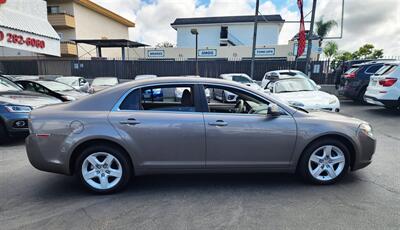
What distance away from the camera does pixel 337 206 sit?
9.77 feet

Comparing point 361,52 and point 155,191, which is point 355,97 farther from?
point 361,52

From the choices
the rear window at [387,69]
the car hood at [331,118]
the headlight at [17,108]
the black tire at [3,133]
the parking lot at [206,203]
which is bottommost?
the parking lot at [206,203]

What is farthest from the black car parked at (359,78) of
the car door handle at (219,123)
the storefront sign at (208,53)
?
the storefront sign at (208,53)

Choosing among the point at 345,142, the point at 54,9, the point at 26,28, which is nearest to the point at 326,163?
the point at 345,142

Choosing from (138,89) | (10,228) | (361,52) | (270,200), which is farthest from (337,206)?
(361,52)

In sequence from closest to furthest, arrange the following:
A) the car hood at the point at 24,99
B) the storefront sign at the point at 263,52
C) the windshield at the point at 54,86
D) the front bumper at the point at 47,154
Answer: the front bumper at the point at 47,154, the car hood at the point at 24,99, the windshield at the point at 54,86, the storefront sign at the point at 263,52

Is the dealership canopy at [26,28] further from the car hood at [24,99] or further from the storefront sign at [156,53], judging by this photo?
the storefront sign at [156,53]

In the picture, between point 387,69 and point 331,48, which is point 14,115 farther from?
point 331,48

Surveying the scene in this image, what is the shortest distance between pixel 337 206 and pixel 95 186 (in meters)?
3.08

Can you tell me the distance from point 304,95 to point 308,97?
218mm

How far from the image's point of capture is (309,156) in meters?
3.44

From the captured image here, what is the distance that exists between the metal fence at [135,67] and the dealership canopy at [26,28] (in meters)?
8.00

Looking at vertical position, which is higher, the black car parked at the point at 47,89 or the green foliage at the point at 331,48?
the green foliage at the point at 331,48

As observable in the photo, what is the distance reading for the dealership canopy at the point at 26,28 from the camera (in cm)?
934
